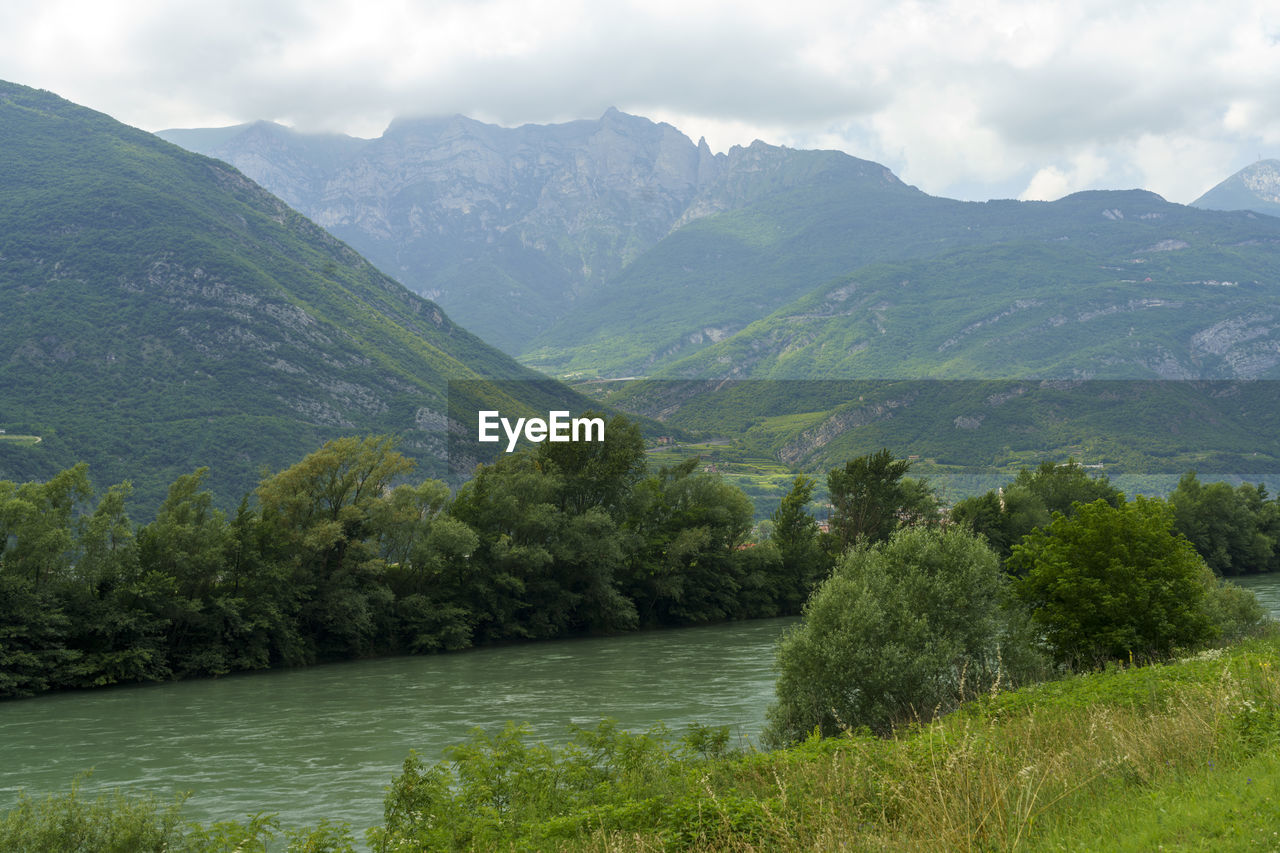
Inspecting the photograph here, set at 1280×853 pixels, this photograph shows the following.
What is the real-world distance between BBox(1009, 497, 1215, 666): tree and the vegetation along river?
1042 centimetres

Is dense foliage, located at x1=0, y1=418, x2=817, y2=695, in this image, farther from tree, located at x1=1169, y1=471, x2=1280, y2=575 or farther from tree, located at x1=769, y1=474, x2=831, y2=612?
tree, located at x1=1169, y1=471, x2=1280, y2=575

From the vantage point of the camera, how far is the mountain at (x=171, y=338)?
12044 cm

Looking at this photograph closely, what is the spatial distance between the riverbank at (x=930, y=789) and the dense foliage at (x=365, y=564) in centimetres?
3797

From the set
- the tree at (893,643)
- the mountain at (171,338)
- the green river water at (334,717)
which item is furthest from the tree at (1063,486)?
the mountain at (171,338)

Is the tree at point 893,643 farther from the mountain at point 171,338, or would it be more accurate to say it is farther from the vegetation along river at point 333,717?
the mountain at point 171,338

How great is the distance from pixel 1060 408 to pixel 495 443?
10653cm

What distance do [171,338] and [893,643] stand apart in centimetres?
13901

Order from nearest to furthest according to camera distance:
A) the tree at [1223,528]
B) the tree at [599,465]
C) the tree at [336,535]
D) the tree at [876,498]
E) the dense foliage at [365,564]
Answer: the dense foliage at [365,564]
the tree at [336,535]
the tree at [599,465]
the tree at [876,498]
the tree at [1223,528]

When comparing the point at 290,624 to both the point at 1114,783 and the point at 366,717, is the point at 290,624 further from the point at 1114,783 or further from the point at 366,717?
the point at 1114,783

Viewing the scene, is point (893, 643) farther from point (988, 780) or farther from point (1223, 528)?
point (1223, 528)

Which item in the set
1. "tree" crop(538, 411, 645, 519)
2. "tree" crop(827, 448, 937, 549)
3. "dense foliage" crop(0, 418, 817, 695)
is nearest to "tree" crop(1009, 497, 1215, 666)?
"dense foliage" crop(0, 418, 817, 695)

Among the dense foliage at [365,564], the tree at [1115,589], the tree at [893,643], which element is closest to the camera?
the tree at [893,643]

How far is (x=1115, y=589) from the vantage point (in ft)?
106

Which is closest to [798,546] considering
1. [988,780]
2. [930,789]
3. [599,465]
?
[599,465]
